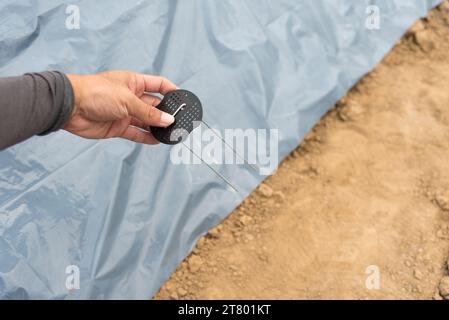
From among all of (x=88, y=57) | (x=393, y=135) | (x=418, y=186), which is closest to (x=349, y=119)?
(x=393, y=135)

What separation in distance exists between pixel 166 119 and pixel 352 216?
94 centimetres

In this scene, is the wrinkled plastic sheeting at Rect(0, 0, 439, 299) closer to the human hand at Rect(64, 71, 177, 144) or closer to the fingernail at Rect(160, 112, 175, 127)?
the human hand at Rect(64, 71, 177, 144)

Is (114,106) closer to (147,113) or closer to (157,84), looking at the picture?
(147,113)

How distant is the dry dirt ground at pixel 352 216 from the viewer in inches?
77.5

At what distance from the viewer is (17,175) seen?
1729mm

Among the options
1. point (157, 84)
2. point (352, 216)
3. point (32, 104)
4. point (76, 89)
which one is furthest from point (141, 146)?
point (352, 216)

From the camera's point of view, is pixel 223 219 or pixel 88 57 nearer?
pixel 88 57

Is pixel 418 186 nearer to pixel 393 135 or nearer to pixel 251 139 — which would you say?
pixel 393 135

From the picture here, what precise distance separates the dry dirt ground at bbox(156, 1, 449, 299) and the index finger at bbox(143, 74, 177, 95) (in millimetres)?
650

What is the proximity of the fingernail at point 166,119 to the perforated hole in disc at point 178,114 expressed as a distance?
0.15 feet

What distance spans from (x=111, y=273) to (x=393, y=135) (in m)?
Result: 1.29

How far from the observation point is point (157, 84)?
165 cm

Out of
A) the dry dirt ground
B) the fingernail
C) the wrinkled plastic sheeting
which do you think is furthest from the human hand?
the dry dirt ground

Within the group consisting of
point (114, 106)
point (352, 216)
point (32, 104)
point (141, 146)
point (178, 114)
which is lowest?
point (352, 216)
